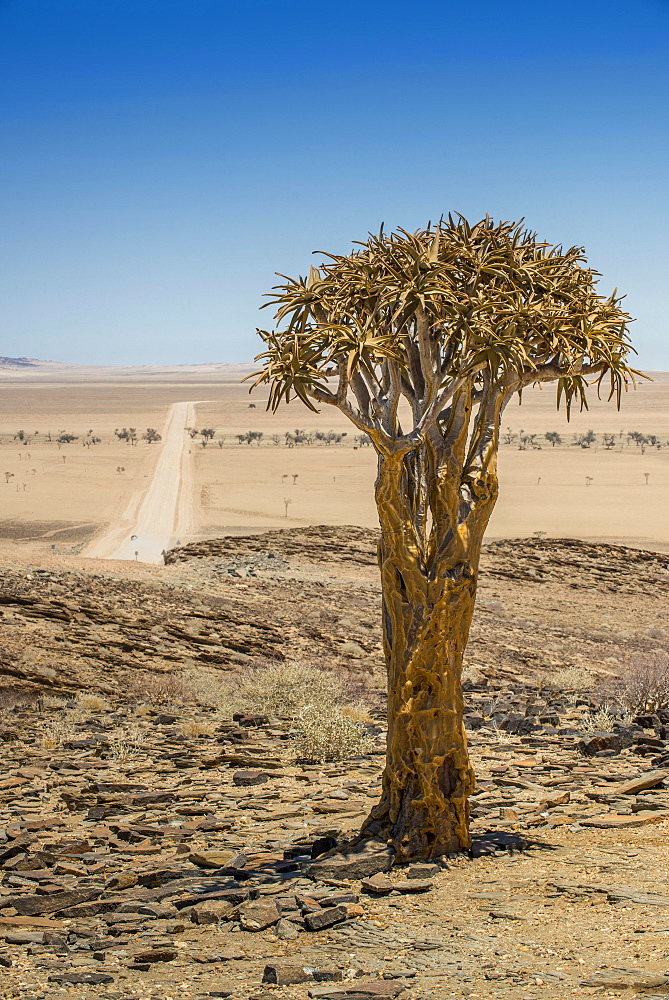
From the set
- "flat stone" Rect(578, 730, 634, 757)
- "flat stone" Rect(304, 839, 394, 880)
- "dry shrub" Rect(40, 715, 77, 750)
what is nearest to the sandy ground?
"dry shrub" Rect(40, 715, 77, 750)

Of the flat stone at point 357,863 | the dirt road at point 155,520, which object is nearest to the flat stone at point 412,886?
the flat stone at point 357,863

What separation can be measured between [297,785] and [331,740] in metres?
1.11

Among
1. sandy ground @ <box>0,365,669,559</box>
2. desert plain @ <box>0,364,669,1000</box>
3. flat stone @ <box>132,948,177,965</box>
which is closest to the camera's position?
desert plain @ <box>0,364,669,1000</box>

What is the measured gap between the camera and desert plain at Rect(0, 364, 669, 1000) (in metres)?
5.47

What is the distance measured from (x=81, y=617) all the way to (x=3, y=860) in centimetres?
816

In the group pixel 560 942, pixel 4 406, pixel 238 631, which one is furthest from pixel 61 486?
pixel 4 406

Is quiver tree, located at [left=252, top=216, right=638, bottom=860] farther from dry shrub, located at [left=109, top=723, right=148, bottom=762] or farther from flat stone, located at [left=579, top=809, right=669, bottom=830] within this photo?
dry shrub, located at [left=109, top=723, right=148, bottom=762]

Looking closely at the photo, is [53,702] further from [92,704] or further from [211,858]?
[211,858]

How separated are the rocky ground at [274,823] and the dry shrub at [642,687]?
0.58 meters

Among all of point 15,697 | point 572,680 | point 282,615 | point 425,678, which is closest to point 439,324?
point 425,678

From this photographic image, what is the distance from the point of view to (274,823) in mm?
8680

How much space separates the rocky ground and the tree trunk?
1.05 feet

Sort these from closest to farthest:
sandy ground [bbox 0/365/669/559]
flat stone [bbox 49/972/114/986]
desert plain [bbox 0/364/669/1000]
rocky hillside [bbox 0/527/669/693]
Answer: flat stone [bbox 49/972/114/986], desert plain [bbox 0/364/669/1000], rocky hillside [bbox 0/527/669/693], sandy ground [bbox 0/365/669/559]

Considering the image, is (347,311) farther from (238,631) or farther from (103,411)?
(103,411)
